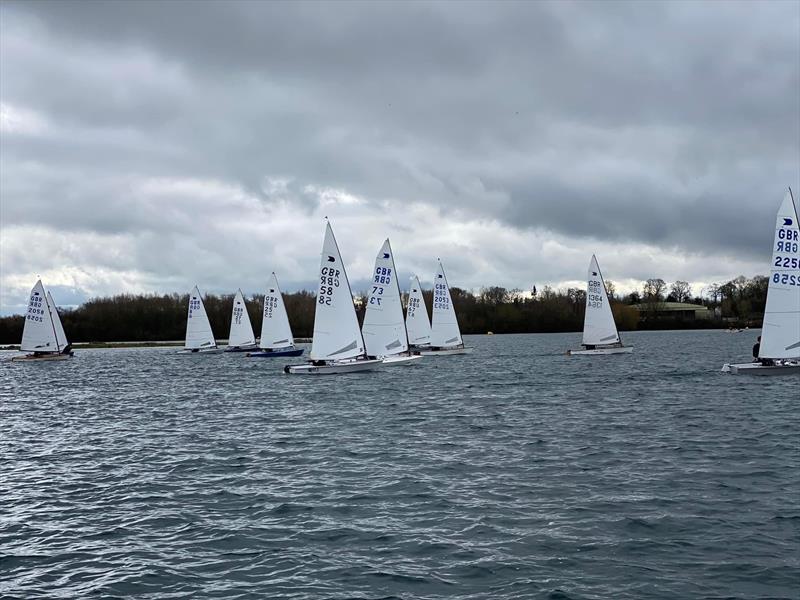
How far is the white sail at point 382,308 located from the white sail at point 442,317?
15497mm

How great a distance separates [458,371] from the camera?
5297 centimetres

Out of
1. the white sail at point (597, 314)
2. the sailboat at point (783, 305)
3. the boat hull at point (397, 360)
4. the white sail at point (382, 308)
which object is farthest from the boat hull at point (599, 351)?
the sailboat at point (783, 305)

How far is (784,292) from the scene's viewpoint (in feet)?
122

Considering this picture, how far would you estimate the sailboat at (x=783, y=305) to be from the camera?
3638cm

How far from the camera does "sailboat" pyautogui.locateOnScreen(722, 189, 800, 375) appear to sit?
36.4 meters

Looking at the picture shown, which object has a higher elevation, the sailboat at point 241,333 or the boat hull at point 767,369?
the sailboat at point 241,333

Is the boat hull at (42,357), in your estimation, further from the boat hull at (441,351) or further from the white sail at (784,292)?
the white sail at (784,292)

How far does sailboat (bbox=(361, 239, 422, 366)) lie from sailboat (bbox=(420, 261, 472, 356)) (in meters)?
14.8

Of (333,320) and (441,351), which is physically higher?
(333,320)

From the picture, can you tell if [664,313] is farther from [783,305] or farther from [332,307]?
[332,307]

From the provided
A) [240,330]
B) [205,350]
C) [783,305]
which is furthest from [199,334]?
[783,305]

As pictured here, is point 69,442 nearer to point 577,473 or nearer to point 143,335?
point 577,473

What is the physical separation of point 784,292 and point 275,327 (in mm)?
47496

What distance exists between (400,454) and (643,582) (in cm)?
1073
